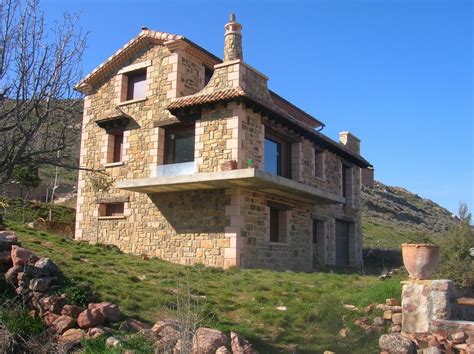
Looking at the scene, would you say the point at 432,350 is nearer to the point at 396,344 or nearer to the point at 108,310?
the point at 396,344

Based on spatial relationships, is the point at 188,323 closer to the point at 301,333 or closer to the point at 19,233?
the point at 301,333

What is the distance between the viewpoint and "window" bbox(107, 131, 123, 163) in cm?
1897

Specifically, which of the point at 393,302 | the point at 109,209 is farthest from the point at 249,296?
the point at 109,209

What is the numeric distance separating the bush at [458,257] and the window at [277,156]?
6335mm

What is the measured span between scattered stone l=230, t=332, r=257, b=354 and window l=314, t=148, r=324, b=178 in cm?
1381

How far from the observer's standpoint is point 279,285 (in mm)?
11664

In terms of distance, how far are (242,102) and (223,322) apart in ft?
26.6

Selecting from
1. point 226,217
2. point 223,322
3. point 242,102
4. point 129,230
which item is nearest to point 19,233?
point 129,230

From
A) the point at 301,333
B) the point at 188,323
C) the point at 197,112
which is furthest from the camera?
the point at 197,112

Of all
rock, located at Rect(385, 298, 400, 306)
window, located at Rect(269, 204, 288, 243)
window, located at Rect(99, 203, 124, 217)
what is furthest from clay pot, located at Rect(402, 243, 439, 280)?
window, located at Rect(99, 203, 124, 217)

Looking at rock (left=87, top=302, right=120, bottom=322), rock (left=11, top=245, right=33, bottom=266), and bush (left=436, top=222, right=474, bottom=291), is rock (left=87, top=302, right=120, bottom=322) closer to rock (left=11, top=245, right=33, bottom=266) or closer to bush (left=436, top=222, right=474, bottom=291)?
rock (left=11, top=245, right=33, bottom=266)

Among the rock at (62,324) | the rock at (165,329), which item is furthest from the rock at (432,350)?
the rock at (62,324)

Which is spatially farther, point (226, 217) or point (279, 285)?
point (226, 217)

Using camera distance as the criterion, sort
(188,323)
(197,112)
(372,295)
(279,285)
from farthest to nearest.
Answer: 1. (197,112)
2. (279,285)
3. (372,295)
4. (188,323)
